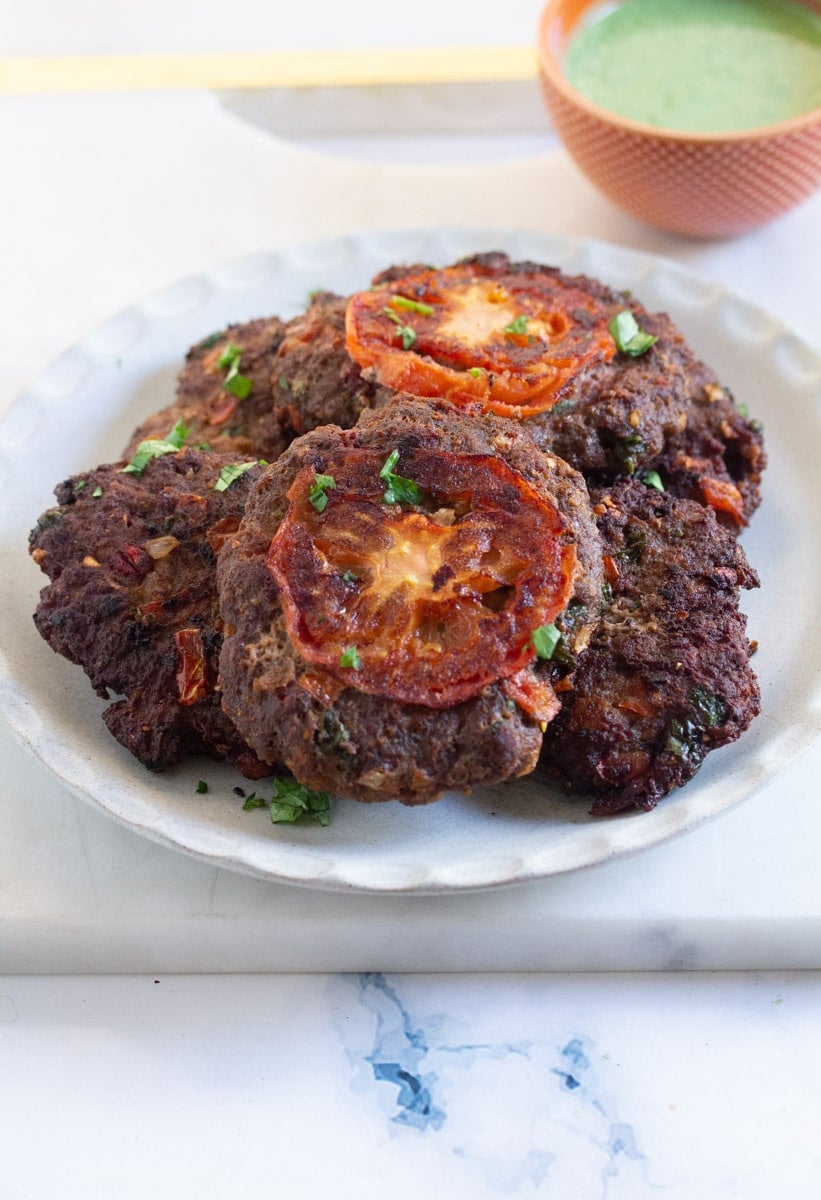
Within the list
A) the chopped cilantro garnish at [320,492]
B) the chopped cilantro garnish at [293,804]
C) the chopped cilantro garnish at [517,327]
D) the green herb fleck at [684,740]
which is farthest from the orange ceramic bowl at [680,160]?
the chopped cilantro garnish at [293,804]

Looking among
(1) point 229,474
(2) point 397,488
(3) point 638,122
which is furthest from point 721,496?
(3) point 638,122

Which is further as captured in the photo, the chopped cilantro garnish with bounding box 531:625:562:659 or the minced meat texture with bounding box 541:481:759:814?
the minced meat texture with bounding box 541:481:759:814

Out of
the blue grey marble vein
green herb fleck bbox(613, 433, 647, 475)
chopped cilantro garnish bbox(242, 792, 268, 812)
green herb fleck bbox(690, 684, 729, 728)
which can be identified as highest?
green herb fleck bbox(613, 433, 647, 475)

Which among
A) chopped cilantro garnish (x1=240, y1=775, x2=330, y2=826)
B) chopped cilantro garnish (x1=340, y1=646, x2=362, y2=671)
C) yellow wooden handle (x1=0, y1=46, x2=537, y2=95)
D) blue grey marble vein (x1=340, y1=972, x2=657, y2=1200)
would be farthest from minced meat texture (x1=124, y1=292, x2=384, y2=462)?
yellow wooden handle (x1=0, y1=46, x2=537, y2=95)

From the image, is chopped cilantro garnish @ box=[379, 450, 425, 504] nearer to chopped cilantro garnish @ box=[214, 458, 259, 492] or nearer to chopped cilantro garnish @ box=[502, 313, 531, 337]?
chopped cilantro garnish @ box=[214, 458, 259, 492]

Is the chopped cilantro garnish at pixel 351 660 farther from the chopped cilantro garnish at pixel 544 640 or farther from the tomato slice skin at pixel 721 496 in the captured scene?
the tomato slice skin at pixel 721 496

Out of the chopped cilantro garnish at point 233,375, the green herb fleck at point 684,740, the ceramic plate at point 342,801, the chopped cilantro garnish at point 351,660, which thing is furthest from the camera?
the chopped cilantro garnish at point 233,375

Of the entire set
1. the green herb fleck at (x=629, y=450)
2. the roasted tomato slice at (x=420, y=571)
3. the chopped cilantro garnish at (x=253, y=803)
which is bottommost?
the chopped cilantro garnish at (x=253, y=803)

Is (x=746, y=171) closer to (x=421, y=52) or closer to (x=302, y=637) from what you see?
(x=421, y=52)
